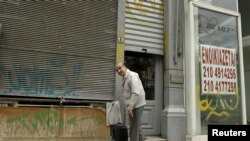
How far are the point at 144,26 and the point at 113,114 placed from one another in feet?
8.12

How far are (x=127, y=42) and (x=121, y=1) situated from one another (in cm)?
97

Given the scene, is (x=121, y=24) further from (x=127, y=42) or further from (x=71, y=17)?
(x=71, y=17)

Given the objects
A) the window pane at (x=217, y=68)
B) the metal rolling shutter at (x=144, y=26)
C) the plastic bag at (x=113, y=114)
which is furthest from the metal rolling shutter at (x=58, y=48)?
the window pane at (x=217, y=68)

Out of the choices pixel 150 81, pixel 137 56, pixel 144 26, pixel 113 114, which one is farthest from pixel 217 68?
pixel 113 114

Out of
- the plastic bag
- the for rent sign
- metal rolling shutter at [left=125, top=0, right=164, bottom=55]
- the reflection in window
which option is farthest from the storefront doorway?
the plastic bag

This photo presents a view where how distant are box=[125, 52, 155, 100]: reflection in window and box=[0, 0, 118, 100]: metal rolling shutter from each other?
719 millimetres

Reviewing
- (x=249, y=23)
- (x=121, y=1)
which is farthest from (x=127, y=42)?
(x=249, y=23)

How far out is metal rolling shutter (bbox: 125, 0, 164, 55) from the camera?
310 inches

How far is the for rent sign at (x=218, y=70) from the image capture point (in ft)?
27.9

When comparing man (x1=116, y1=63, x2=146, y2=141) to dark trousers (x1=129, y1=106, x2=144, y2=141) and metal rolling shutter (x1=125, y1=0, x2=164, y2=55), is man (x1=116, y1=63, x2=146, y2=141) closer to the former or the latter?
dark trousers (x1=129, y1=106, x2=144, y2=141)

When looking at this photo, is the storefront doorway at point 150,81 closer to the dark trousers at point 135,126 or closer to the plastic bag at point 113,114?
the plastic bag at point 113,114

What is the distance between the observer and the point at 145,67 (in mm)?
8297

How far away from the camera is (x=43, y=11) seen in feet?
22.8

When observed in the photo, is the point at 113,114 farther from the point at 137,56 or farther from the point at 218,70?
the point at 218,70
